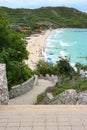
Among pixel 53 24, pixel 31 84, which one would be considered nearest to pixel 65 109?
pixel 31 84

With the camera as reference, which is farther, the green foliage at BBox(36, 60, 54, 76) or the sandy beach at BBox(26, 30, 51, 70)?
the sandy beach at BBox(26, 30, 51, 70)

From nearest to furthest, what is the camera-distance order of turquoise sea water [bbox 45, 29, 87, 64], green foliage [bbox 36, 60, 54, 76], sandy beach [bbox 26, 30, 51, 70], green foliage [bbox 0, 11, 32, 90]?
green foliage [bbox 0, 11, 32, 90] < green foliage [bbox 36, 60, 54, 76] < sandy beach [bbox 26, 30, 51, 70] < turquoise sea water [bbox 45, 29, 87, 64]

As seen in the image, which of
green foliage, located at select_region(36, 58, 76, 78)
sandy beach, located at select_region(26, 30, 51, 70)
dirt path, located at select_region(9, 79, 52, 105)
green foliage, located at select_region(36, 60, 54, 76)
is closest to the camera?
dirt path, located at select_region(9, 79, 52, 105)

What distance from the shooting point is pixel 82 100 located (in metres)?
10.1

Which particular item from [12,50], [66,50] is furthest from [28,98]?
[66,50]

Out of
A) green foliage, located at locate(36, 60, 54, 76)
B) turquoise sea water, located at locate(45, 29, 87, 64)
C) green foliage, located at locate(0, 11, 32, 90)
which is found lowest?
turquoise sea water, located at locate(45, 29, 87, 64)

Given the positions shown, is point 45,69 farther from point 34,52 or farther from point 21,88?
point 34,52

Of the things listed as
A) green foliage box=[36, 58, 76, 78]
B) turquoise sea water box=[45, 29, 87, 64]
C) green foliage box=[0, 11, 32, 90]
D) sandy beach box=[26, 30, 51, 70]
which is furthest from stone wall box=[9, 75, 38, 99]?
turquoise sea water box=[45, 29, 87, 64]

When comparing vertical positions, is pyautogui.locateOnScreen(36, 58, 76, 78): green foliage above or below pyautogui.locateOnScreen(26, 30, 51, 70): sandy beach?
above

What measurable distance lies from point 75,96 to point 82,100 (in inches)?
29.6

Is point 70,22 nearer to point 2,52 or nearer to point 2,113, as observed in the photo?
point 2,52

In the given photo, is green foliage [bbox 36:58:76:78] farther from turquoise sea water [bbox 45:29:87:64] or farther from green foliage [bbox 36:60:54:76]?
turquoise sea water [bbox 45:29:87:64]

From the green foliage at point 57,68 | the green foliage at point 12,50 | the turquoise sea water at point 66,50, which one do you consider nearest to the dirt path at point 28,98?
the green foliage at point 12,50

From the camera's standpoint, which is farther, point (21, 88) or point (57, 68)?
point (57, 68)
